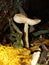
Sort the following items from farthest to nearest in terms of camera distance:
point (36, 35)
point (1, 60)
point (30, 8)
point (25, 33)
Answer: point (30, 8) → point (36, 35) → point (25, 33) → point (1, 60)

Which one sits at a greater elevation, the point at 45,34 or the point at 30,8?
the point at 30,8

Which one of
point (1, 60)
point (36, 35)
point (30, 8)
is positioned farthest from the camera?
point (30, 8)

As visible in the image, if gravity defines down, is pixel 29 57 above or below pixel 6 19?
below

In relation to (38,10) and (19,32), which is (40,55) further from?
(38,10)

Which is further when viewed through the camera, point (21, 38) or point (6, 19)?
point (6, 19)

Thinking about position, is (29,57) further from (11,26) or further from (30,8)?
(30,8)

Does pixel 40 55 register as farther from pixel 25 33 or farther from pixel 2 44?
pixel 2 44

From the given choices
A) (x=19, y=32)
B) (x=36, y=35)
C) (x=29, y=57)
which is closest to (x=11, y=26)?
Result: (x=19, y=32)

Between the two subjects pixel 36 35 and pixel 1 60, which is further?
pixel 36 35

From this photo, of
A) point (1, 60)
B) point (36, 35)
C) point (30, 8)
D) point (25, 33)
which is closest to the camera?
point (1, 60)
